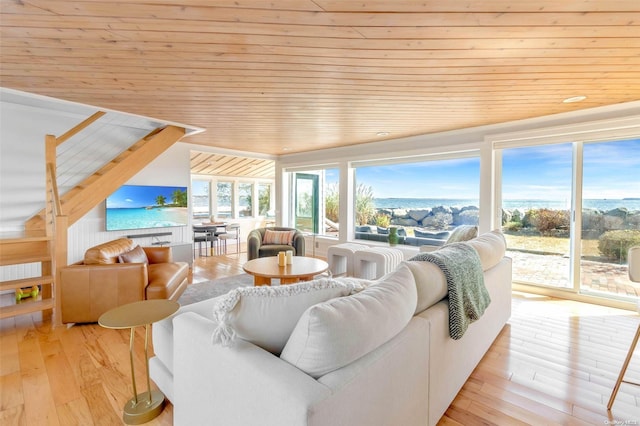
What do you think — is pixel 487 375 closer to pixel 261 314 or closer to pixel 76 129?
pixel 261 314

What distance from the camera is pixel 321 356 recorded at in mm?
965

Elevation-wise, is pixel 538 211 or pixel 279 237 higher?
pixel 538 211

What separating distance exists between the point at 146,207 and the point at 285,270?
3.32 m

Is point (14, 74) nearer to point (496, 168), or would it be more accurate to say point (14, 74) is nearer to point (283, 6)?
point (283, 6)

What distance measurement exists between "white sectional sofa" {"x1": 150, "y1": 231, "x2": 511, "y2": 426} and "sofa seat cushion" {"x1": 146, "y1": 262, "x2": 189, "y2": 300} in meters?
1.85

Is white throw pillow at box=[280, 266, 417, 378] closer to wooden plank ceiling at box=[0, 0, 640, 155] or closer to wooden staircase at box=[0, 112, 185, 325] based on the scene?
wooden plank ceiling at box=[0, 0, 640, 155]

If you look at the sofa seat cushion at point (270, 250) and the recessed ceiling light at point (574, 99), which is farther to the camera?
the sofa seat cushion at point (270, 250)

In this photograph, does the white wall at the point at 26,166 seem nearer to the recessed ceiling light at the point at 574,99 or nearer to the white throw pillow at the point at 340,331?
the white throw pillow at the point at 340,331

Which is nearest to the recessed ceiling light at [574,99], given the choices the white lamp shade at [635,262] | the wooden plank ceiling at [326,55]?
the wooden plank ceiling at [326,55]

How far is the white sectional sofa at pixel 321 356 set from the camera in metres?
0.93

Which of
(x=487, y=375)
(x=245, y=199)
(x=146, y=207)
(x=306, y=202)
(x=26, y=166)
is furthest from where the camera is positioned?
(x=245, y=199)

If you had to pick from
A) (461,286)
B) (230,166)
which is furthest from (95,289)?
(230,166)

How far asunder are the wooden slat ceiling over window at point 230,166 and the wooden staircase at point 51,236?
3.49 metres

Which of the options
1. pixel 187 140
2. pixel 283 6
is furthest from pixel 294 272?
pixel 187 140
